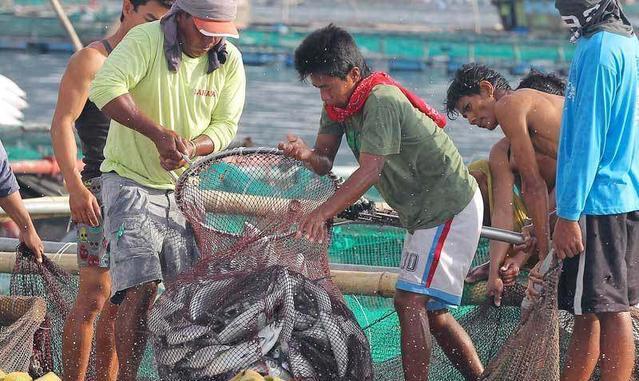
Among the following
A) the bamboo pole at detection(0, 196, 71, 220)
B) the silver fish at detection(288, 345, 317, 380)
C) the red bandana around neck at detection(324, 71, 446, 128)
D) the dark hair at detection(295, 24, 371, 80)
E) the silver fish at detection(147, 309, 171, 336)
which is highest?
the dark hair at detection(295, 24, 371, 80)

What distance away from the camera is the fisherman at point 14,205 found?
6.12 metres

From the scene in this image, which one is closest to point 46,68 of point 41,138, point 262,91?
point 262,91

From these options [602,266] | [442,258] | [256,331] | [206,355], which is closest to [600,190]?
[602,266]

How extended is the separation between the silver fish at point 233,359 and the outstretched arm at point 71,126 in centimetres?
125

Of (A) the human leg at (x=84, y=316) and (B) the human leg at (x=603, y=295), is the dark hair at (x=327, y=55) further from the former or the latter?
(A) the human leg at (x=84, y=316)

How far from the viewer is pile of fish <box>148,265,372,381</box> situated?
5281 mm

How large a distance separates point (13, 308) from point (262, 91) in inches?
1159

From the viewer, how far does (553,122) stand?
614 centimetres

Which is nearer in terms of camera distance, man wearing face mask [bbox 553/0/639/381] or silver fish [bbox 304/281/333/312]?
man wearing face mask [bbox 553/0/639/381]

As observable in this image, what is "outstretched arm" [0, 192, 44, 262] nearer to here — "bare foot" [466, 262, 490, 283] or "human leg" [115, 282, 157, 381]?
"human leg" [115, 282, 157, 381]

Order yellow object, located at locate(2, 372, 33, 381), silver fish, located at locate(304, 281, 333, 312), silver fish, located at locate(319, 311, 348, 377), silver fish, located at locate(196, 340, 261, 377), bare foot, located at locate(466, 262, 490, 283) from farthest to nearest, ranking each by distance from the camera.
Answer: bare foot, located at locate(466, 262, 490, 283) → silver fish, located at locate(304, 281, 333, 312) → silver fish, located at locate(319, 311, 348, 377) → silver fish, located at locate(196, 340, 261, 377) → yellow object, located at locate(2, 372, 33, 381)

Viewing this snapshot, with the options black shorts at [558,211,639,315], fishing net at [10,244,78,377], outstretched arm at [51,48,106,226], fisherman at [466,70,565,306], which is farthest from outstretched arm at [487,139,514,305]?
fishing net at [10,244,78,377]

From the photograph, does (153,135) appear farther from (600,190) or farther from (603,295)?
(603,295)

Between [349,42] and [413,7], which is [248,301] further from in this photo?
[413,7]
